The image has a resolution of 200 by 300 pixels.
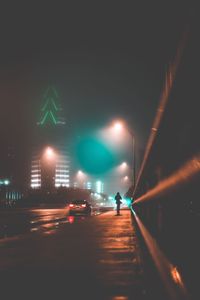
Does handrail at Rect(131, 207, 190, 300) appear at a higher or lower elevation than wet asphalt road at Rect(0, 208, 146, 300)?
higher

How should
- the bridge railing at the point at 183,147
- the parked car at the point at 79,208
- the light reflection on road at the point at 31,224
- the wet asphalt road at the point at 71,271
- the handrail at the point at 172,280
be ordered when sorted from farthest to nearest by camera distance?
the parked car at the point at 79,208
the light reflection on road at the point at 31,224
the wet asphalt road at the point at 71,271
the bridge railing at the point at 183,147
the handrail at the point at 172,280

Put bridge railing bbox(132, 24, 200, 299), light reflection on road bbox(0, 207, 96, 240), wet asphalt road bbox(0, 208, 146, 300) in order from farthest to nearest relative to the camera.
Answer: light reflection on road bbox(0, 207, 96, 240) < wet asphalt road bbox(0, 208, 146, 300) < bridge railing bbox(132, 24, 200, 299)

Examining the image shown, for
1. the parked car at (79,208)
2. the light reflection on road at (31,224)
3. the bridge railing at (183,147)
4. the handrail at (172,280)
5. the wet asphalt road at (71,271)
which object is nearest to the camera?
the handrail at (172,280)

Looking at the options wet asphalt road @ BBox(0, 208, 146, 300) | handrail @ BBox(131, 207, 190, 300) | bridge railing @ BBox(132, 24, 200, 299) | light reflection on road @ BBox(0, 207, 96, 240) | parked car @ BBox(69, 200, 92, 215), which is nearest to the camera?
handrail @ BBox(131, 207, 190, 300)

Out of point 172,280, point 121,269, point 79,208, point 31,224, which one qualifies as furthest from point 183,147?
point 79,208

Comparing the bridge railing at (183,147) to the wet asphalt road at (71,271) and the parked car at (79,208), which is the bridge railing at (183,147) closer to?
the wet asphalt road at (71,271)

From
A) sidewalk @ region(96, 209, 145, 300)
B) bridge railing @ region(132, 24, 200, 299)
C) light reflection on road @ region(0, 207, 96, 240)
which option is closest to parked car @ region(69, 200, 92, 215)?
light reflection on road @ region(0, 207, 96, 240)

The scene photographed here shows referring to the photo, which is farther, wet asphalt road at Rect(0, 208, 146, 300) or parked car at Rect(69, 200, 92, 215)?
parked car at Rect(69, 200, 92, 215)

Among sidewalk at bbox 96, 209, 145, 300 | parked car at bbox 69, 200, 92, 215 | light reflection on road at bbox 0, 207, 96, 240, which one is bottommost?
sidewalk at bbox 96, 209, 145, 300

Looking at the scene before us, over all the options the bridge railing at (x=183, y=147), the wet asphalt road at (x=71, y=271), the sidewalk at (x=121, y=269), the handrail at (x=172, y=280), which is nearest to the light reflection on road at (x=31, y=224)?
the wet asphalt road at (x=71, y=271)

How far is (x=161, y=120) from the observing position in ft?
29.1

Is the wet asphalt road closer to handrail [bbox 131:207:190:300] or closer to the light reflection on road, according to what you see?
handrail [bbox 131:207:190:300]

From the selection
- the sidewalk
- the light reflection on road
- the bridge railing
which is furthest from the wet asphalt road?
the light reflection on road

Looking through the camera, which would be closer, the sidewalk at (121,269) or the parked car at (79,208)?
the sidewalk at (121,269)
